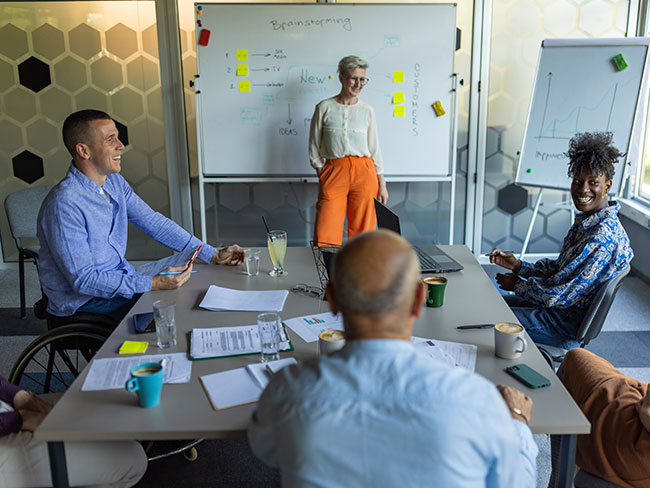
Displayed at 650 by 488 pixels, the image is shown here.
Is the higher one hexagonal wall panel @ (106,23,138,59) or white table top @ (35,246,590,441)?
hexagonal wall panel @ (106,23,138,59)

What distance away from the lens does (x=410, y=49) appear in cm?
401

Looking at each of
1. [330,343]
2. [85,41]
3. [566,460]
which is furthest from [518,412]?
[85,41]

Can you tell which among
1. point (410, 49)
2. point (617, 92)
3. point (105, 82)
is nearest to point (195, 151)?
point (105, 82)

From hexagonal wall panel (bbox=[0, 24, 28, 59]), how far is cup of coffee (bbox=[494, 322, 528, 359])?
4.05m

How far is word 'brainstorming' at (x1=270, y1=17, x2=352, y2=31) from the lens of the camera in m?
3.96

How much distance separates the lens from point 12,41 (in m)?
4.20

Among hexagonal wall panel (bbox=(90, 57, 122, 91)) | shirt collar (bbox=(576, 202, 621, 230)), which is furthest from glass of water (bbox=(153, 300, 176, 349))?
hexagonal wall panel (bbox=(90, 57, 122, 91))

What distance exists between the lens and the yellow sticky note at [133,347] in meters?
1.54

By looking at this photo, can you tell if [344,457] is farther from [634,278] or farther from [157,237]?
[634,278]

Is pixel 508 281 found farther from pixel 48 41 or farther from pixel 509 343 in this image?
pixel 48 41

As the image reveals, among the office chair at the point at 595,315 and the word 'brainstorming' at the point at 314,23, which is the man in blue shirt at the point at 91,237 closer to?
the office chair at the point at 595,315

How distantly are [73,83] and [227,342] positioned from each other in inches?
134

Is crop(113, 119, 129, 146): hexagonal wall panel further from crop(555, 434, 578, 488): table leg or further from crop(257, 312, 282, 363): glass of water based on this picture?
crop(555, 434, 578, 488): table leg

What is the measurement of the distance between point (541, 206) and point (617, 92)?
1026 millimetres
